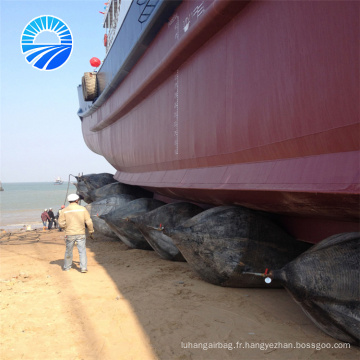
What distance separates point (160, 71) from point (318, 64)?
3073 mm

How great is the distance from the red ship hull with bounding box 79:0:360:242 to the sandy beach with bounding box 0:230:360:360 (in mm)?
925

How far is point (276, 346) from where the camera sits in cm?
274

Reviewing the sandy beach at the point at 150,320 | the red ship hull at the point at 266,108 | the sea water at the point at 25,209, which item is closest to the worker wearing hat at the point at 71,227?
the sandy beach at the point at 150,320

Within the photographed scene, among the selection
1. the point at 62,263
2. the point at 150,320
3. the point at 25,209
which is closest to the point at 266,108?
the point at 150,320

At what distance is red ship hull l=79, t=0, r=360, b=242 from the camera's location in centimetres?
234

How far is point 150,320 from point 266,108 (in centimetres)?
218

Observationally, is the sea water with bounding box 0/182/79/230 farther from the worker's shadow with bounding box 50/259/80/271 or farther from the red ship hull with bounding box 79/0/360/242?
the red ship hull with bounding box 79/0/360/242

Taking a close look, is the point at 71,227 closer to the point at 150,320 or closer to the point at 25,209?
the point at 150,320

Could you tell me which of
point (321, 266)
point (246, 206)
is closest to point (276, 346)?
point (321, 266)

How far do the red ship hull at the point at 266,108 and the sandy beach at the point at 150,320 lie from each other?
3.03 feet

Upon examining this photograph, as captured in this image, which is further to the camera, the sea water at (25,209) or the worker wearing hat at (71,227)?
the sea water at (25,209)

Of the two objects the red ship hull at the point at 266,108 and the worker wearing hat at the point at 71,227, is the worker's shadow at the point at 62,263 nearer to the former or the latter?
the worker wearing hat at the point at 71,227

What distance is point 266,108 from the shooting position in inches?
119

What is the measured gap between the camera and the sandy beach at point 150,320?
275 cm
